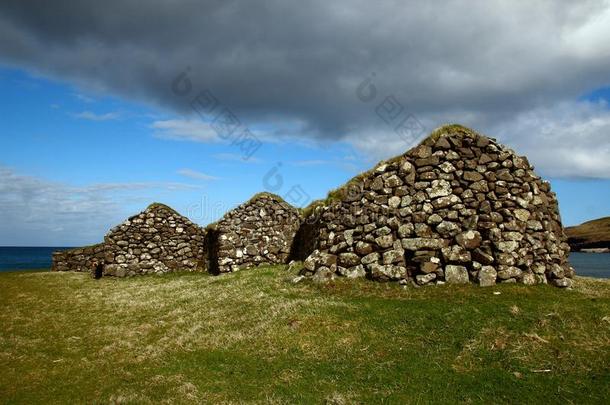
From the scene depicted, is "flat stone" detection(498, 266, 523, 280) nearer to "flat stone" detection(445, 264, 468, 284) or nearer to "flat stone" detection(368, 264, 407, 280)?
"flat stone" detection(445, 264, 468, 284)

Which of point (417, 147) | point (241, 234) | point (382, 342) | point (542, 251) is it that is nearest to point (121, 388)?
point (382, 342)

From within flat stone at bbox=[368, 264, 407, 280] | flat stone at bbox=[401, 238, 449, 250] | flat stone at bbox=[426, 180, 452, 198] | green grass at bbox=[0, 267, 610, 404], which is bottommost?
green grass at bbox=[0, 267, 610, 404]

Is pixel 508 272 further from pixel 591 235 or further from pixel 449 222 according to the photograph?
pixel 591 235

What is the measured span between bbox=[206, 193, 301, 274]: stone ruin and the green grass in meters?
9.77

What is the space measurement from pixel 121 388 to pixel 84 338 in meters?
5.83

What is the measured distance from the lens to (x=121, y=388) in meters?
9.77

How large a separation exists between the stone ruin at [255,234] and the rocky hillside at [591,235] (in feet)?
522

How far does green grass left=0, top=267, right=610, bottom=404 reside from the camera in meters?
9.11

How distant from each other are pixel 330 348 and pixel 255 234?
58.1 feet

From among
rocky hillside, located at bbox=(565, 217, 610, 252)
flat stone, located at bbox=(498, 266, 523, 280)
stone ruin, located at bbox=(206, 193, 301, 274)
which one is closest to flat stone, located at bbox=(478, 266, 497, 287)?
flat stone, located at bbox=(498, 266, 523, 280)

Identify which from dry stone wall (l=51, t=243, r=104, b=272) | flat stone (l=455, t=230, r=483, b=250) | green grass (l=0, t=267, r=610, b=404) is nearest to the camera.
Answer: green grass (l=0, t=267, r=610, b=404)

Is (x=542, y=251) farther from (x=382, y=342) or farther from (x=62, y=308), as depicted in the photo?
(x=62, y=308)

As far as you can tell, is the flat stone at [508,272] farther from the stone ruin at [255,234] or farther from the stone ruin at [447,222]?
the stone ruin at [255,234]

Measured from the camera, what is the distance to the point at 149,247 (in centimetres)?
3219
